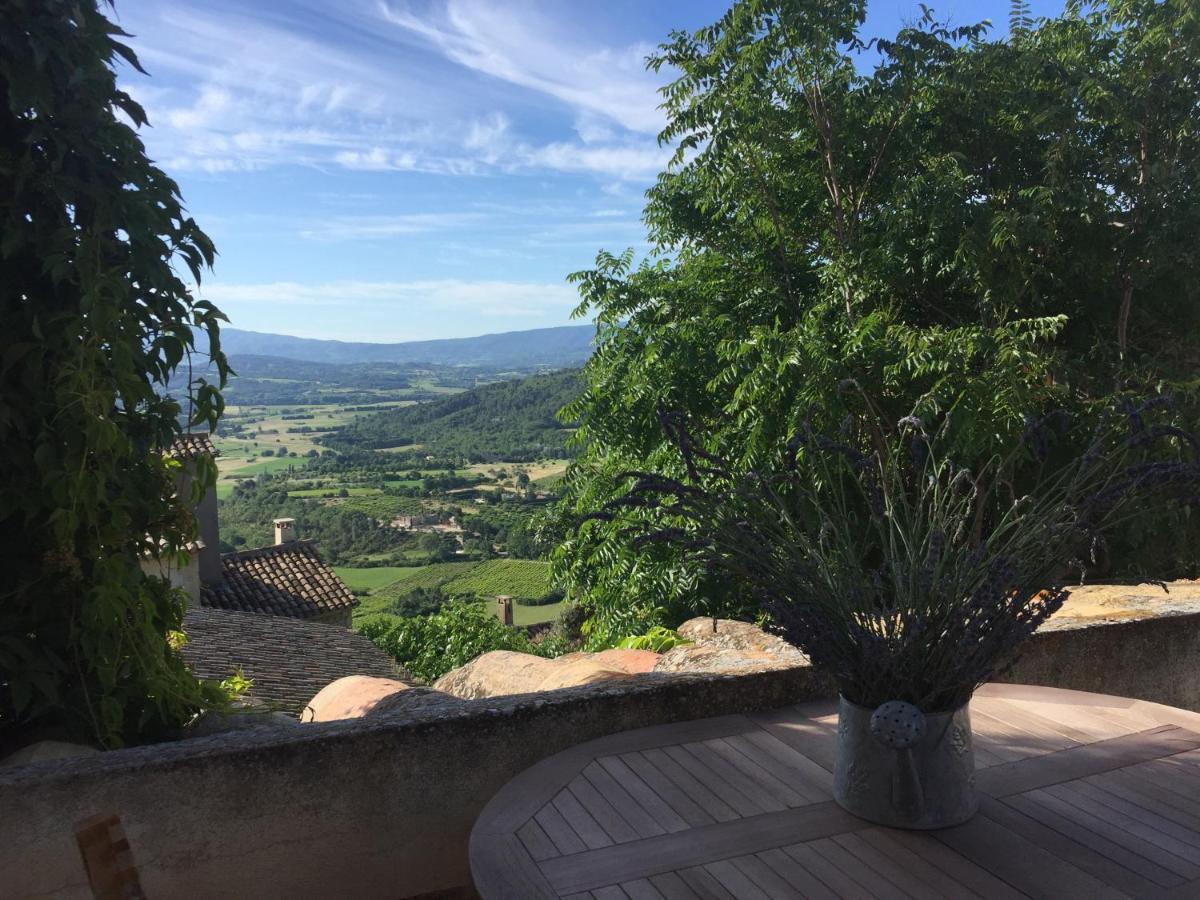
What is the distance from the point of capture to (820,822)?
1.73 meters

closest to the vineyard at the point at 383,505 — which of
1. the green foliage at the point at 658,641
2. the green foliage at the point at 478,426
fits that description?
the green foliage at the point at 478,426

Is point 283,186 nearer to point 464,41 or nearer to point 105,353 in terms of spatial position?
point 464,41

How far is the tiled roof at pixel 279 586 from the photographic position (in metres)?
17.0

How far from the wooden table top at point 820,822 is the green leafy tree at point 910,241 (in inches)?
151

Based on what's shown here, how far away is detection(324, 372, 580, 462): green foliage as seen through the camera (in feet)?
157

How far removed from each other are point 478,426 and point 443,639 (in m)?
43.9

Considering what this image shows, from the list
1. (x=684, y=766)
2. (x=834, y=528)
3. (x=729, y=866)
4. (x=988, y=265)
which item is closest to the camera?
(x=729, y=866)

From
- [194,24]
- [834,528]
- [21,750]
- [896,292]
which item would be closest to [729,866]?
[834,528]

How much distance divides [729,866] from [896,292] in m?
6.95

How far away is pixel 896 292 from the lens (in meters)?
7.77

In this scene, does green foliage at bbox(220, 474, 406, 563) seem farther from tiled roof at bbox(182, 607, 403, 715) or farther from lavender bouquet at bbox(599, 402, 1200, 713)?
lavender bouquet at bbox(599, 402, 1200, 713)

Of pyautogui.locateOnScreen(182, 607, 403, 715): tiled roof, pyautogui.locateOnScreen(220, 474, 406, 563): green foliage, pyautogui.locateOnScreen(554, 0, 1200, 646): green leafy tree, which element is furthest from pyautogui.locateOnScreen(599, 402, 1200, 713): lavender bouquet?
pyautogui.locateOnScreen(220, 474, 406, 563): green foliage

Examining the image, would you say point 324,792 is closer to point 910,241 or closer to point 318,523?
point 910,241

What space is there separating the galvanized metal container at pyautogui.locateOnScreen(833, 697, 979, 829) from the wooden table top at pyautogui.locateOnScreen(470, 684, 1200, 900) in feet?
0.10
